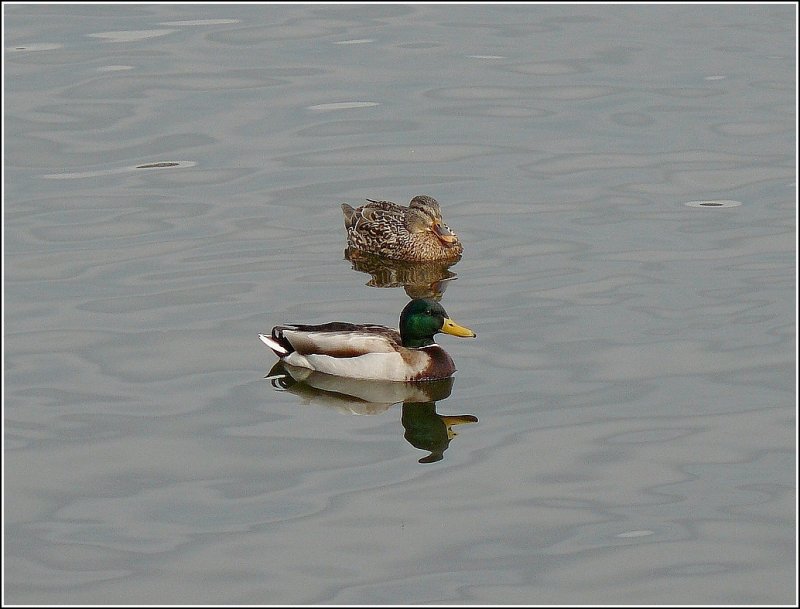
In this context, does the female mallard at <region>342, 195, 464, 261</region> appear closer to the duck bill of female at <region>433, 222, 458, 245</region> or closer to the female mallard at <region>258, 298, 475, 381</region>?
the duck bill of female at <region>433, 222, 458, 245</region>

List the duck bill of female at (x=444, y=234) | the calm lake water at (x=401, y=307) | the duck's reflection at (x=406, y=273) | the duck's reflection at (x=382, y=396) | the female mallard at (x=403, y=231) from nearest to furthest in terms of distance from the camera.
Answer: the calm lake water at (x=401, y=307) < the duck's reflection at (x=382, y=396) < the duck's reflection at (x=406, y=273) < the duck bill of female at (x=444, y=234) < the female mallard at (x=403, y=231)

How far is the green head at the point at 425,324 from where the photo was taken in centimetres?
1411

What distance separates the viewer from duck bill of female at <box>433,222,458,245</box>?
57.3 feet

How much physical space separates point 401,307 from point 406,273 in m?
1.81

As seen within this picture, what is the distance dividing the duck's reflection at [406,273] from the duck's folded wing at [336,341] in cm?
235

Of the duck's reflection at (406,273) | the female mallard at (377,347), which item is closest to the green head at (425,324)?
the female mallard at (377,347)

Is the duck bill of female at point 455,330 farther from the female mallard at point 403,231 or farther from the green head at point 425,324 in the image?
the female mallard at point 403,231

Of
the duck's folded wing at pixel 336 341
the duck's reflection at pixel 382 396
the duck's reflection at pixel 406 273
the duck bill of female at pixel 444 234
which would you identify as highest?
the duck bill of female at pixel 444 234

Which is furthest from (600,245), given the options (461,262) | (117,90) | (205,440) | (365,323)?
(117,90)

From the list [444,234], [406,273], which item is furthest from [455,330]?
[406,273]

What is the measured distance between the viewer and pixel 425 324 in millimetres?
14148

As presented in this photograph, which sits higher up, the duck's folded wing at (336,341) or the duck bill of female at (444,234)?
the duck bill of female at (444,234)

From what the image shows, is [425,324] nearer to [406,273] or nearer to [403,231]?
[406,273]

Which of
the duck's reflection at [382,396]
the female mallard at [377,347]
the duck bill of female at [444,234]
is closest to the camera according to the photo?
the duck's reflection at [382,396]
